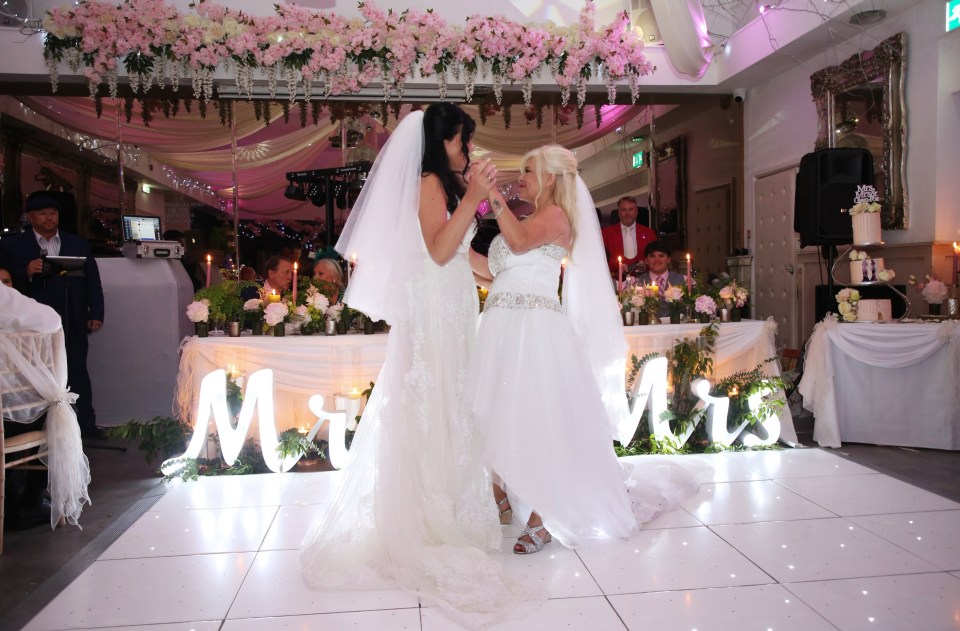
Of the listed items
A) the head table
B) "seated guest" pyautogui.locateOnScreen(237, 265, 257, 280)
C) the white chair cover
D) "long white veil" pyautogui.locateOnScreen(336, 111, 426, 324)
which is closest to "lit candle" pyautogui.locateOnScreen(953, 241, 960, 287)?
the head table

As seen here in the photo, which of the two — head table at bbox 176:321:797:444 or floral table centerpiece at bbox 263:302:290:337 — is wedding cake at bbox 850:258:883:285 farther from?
floral table centerpiece at bbox 263:302:290:337

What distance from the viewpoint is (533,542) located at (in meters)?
3.01

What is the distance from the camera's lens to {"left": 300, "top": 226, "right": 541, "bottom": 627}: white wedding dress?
275 centimetres

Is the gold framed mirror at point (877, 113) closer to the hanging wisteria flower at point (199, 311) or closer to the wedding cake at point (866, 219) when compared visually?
the wedding cake at point (866, 219)

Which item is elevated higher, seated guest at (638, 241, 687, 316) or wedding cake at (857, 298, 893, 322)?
seated guest at (638, 241, 687, 316)

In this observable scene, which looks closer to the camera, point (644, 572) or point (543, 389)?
point (644, 572)

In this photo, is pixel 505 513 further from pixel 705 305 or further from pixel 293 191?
pixel 293 191

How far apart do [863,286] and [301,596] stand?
457cm

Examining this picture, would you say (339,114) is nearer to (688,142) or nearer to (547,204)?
(688,142)

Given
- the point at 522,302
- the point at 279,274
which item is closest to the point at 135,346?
the point at 279,274

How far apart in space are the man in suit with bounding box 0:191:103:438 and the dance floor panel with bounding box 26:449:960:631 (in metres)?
2.04

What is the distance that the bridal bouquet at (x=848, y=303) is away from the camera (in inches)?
196

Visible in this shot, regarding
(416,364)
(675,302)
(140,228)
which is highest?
(140,228)

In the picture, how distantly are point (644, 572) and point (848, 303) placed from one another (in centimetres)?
312
